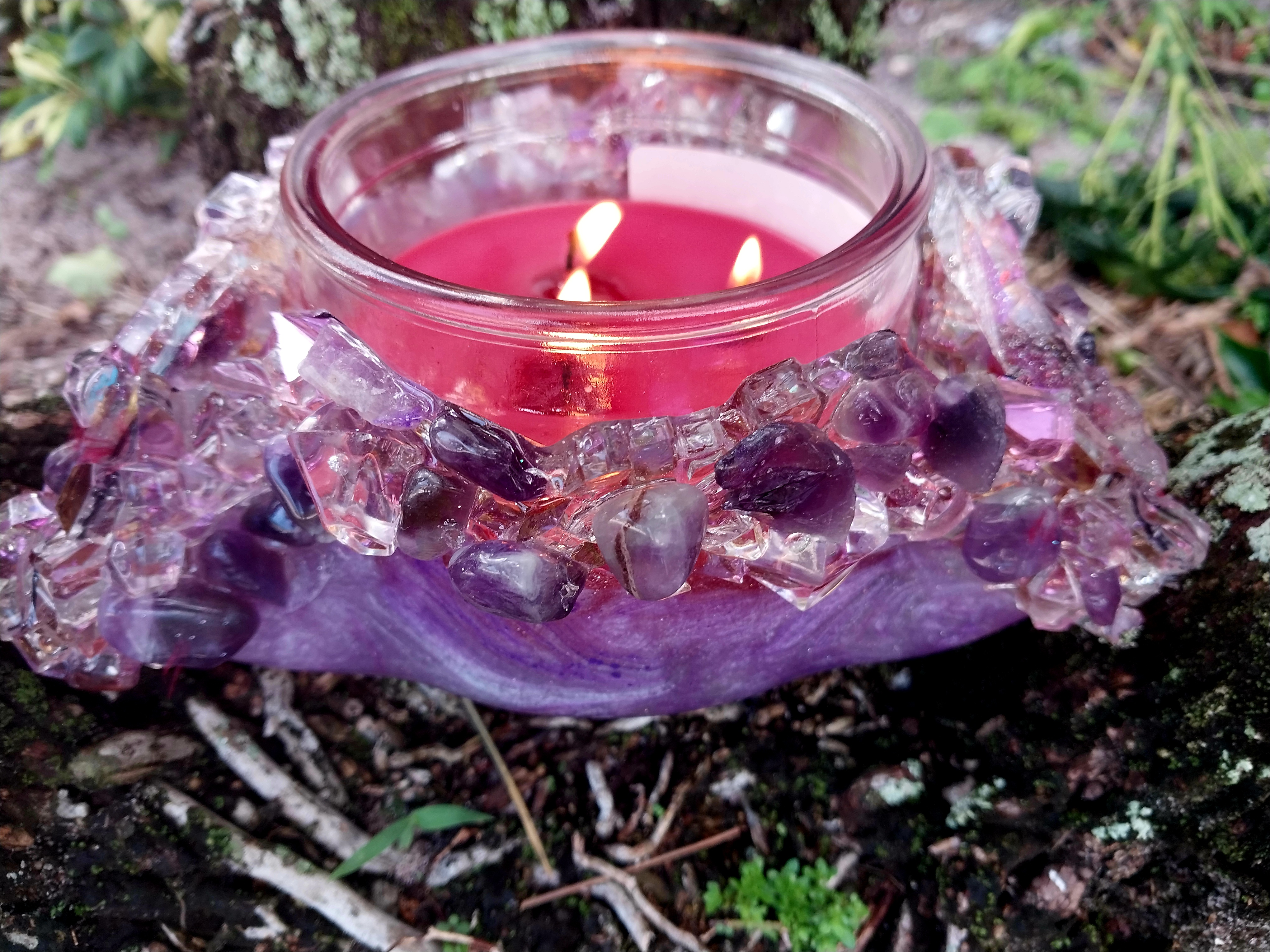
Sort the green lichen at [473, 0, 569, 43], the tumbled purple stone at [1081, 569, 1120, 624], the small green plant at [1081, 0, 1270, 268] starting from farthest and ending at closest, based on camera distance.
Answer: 1. the small green plant at [1081, 0, 1270, 268]
2. the green lichen at [473, 0, 569, 43]
3. the tumbled purple stone at [1081, 569, 1120, 624]

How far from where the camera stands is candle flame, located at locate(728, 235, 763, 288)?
26.6 inches

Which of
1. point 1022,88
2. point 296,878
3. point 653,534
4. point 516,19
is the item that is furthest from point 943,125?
point 296,878

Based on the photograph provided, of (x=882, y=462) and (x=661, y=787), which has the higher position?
(x=882, y=462)

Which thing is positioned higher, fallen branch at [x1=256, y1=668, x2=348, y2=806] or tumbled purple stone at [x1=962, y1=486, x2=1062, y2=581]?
tumbled purple stone at [x1=962, y1=486, x2=1062, y2=581]

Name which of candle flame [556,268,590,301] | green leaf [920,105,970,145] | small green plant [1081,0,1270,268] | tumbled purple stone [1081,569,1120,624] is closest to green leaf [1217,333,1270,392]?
small green plant [1081,0,1270,268]

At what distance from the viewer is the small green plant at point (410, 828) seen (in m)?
0.63

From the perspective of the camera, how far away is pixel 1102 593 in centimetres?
60

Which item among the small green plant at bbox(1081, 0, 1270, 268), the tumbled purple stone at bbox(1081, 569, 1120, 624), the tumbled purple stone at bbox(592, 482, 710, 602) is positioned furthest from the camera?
the small green plant at bbox(1081, 0, 1270, 268)

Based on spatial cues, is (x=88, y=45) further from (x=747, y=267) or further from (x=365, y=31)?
(x=747, y=267)

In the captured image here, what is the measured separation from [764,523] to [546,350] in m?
0.15

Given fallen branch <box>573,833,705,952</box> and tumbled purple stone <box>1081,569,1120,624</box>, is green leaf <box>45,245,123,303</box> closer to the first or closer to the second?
fallen branch <box>573,833,705,952</box>

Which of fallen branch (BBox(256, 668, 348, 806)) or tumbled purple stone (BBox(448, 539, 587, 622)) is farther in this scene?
fallen branch (BBox(256, 668, 348, 806))

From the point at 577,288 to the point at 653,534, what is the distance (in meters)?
0.21

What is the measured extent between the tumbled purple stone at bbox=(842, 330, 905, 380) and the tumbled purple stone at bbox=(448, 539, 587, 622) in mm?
192
